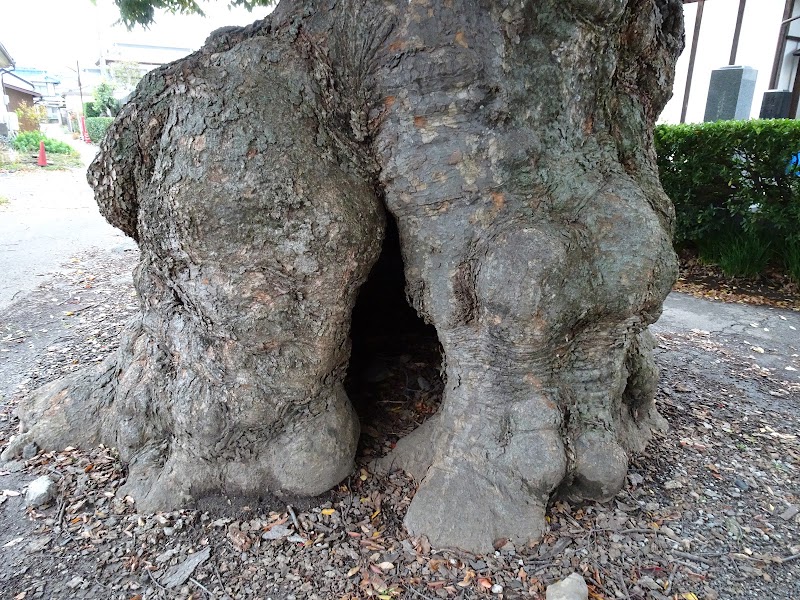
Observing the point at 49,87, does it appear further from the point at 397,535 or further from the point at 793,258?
the point at 397,535

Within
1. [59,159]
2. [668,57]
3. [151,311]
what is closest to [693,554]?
[668,57]

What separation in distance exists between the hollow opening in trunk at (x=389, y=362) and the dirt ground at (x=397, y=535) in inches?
0.5

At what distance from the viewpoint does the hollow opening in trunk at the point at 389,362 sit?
267cm

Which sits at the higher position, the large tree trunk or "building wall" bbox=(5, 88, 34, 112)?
"building wall" bbox=(5, 88, 34, 112)

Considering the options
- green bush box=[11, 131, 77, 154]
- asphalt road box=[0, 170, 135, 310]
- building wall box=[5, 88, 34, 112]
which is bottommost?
asphalt road box=[0, 170, 135, 310]

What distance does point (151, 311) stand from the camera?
7.97 feet

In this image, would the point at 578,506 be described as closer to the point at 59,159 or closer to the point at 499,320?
the point at 499,320

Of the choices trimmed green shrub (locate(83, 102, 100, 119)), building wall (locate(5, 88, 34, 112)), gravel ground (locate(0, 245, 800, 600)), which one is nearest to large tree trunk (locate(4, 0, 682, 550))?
gravel ground (locate(0, 245, 800, 600))

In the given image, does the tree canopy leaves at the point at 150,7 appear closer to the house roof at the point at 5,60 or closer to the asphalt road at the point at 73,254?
the asphalt road at the point at 73,254

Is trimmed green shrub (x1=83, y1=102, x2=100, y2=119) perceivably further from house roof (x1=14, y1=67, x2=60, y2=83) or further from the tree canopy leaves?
the tree canopy leaves

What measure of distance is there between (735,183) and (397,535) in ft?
19.2

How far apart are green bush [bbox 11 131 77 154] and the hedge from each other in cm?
2389

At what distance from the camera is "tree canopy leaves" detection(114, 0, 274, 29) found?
349cm

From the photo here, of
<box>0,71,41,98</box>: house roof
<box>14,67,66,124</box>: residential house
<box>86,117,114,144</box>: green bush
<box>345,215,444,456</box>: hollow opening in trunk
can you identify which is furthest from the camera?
<box>14,67,66,124</box>: residential house
